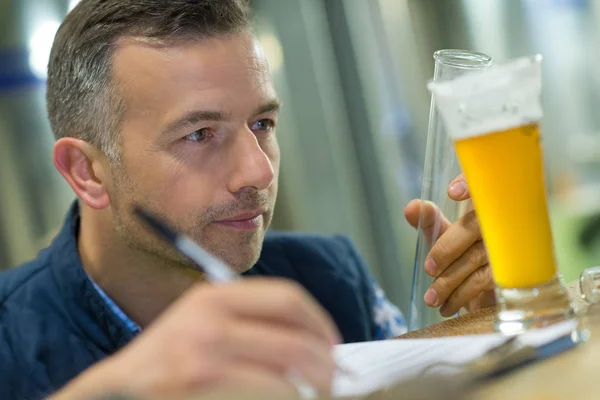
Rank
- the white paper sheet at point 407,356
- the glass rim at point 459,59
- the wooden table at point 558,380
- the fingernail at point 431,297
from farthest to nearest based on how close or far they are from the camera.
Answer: the fingernail at point 431,297, the glass rim at point 459,59, the white paper sheet at point 407,356, the wooden table at point 558,380

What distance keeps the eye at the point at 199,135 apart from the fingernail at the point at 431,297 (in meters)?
0.49

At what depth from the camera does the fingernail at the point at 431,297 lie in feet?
3.86

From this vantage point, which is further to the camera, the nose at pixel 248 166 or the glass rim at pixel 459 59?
the nose at pixel 248 166

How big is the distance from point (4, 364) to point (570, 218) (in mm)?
3776

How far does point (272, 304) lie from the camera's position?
61cm

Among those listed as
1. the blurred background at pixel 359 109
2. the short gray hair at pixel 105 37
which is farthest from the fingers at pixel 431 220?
the blurred background at pixel 359 109

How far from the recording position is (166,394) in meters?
0.62

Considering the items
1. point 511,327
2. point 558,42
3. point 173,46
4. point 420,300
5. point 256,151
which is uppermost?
point 173,46

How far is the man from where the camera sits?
130 centimetres

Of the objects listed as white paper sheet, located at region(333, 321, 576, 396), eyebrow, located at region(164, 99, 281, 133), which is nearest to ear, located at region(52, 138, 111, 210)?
eyebrow, located at region(164, 99, 281, 133)

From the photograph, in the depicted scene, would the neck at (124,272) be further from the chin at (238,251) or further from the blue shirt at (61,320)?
the chin at (238,251)

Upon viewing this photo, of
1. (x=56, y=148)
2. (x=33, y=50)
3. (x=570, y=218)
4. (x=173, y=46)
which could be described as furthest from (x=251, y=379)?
(x=570, y=218)

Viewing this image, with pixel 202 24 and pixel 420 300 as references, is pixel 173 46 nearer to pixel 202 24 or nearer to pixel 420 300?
pixel 202 24

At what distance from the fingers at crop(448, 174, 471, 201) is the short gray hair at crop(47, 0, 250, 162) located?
0.56 metres
